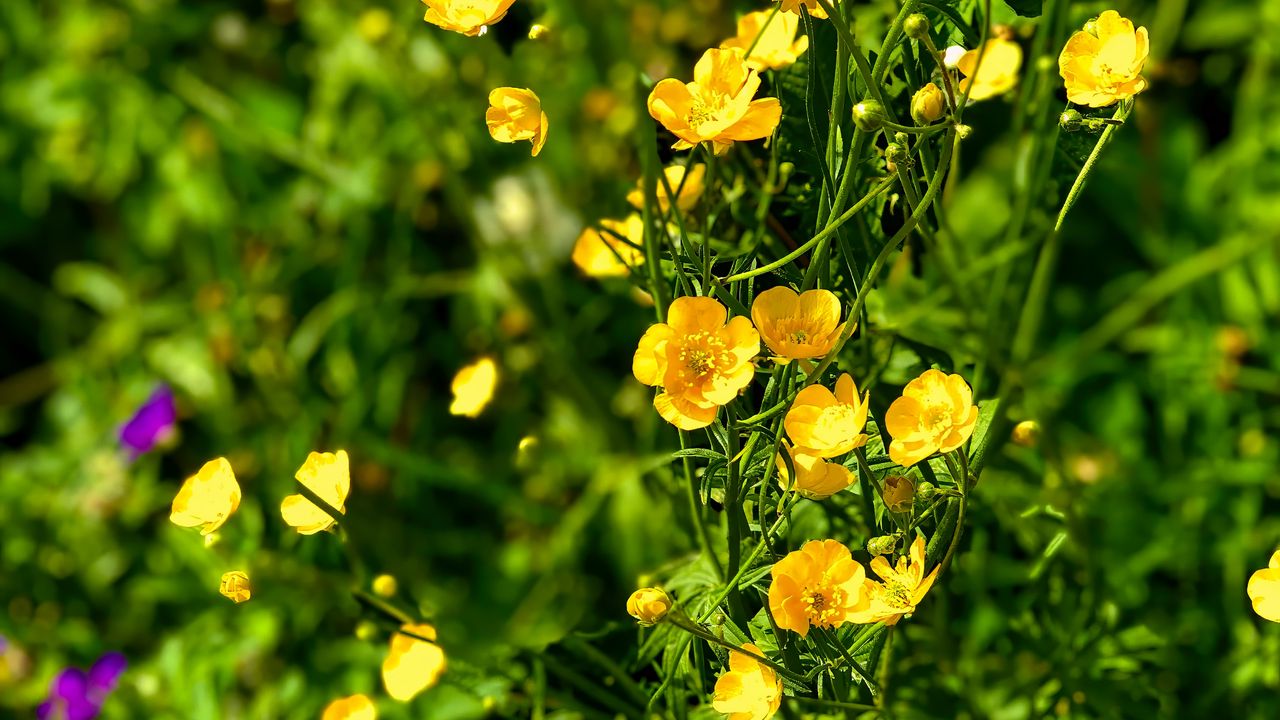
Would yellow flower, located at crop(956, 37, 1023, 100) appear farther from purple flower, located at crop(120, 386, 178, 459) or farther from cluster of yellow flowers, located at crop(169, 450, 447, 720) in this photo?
purple flower, located at crop(120, 386, 178, 459)

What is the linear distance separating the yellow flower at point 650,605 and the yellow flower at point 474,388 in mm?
306

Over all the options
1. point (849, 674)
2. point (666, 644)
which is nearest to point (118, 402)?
point (666, 644)

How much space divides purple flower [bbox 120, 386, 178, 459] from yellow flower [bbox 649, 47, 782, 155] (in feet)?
3.76

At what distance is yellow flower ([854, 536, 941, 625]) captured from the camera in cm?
54

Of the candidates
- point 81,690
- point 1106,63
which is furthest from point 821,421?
point 81,690

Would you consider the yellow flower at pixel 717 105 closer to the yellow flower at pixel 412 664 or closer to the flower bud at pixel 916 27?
the flower bud at pixel 916 27

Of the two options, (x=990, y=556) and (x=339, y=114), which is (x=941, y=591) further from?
(x=339, y=114)

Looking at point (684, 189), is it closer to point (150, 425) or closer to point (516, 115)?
point (516, 115)

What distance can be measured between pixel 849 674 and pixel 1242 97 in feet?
3.38

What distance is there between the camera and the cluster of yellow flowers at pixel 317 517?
63cm

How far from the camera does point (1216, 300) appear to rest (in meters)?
1.30

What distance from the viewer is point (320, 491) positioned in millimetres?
692

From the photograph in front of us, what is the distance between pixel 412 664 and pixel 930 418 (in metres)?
0.40

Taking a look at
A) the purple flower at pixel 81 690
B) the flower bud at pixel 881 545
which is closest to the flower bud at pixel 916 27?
the flower bud at pixel 881 545
